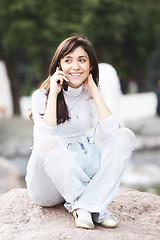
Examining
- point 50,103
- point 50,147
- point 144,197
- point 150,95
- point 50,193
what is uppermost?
point 50,103

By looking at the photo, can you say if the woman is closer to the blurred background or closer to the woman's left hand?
the woman's left hand

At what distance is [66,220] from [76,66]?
3.05 feet

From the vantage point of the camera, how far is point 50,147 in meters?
2.98

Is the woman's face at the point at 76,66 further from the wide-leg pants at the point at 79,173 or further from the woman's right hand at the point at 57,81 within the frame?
the wide-leg pants at the point at 79,173

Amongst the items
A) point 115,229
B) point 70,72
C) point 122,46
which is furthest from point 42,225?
point 122,46

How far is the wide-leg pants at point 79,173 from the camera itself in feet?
9.84

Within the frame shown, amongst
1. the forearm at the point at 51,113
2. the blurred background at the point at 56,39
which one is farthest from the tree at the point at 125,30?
the forearm at the point at 51,113

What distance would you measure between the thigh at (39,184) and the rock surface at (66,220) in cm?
9

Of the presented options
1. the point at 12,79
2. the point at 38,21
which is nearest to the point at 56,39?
the point at 38,21

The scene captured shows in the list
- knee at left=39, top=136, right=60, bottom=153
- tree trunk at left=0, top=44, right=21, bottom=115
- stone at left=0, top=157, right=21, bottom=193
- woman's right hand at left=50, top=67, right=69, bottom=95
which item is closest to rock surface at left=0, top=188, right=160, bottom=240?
knee at left=39, top=136, right=60, bottom=153

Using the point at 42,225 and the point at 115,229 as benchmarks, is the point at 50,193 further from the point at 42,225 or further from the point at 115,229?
the point at 115,229

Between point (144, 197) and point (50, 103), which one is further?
point (144, 197)

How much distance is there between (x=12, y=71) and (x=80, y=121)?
12527mm

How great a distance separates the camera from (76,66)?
321 cm
